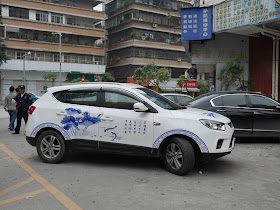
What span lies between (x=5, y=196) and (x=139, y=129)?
249 centimetres

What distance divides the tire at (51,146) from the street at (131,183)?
0.17 m

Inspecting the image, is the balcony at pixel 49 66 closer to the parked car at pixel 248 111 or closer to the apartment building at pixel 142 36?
the apartment building at pixel 142 36

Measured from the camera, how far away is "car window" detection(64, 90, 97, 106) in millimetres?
6242

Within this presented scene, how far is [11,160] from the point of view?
6.71 m

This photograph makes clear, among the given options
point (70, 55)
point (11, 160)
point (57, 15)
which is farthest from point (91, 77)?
point (11, 160)

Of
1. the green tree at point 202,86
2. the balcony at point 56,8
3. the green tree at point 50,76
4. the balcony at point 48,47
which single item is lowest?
the green tree at point 202,86

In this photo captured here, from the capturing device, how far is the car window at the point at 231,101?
9086 mm

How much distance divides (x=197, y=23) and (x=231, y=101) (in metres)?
9.47

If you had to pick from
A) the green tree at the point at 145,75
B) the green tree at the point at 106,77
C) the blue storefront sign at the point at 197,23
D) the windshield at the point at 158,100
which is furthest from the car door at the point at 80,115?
the green tree at the point at 106,77

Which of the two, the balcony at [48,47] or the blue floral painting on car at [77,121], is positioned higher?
the balcony at [48,47]

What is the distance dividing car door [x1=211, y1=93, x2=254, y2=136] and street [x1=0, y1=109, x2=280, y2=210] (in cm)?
161

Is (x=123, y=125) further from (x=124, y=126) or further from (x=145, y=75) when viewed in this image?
(x=145, y=75)

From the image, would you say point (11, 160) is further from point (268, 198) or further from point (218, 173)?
point (268, 198)

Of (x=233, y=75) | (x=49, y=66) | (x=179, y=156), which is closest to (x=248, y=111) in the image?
(x=179, y=156)
